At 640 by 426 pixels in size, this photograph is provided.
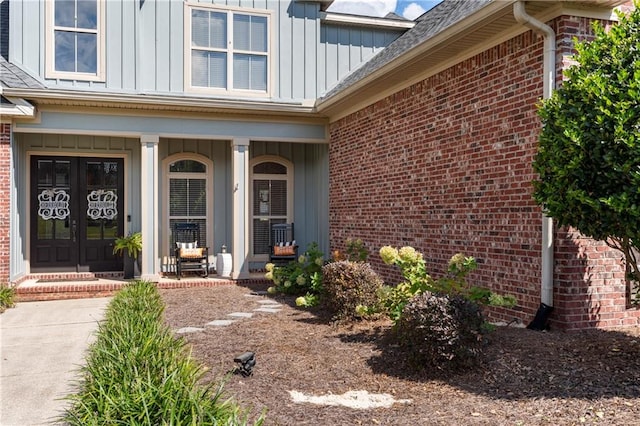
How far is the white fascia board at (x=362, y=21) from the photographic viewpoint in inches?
444

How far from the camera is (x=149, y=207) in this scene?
968 cm

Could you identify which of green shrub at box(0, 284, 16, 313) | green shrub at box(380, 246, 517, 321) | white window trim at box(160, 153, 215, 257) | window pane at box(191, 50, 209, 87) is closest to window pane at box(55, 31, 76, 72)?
window pane at box(191, 50, 209, 87)

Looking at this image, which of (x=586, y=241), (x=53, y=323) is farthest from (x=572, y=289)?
(x=53, y=323)

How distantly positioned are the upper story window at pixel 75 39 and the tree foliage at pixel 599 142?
832cm

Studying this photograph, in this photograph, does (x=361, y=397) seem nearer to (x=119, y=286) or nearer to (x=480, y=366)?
(x=480, y=366)

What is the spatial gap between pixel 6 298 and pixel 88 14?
17.4ft

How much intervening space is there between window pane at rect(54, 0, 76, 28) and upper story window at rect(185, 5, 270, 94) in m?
2.01

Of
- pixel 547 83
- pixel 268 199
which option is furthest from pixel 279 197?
pixel 547 83

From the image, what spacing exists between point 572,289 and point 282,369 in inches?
107

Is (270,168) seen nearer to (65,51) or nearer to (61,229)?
(61,229)

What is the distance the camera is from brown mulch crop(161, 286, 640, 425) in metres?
3.37

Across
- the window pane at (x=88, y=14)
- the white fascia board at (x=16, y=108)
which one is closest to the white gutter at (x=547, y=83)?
the white fascia board at (x=16, y=108)

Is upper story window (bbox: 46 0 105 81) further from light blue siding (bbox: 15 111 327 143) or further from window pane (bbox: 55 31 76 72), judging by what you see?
light blue siding (bbox: 15 111 327 143)

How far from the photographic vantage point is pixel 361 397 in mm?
3805
